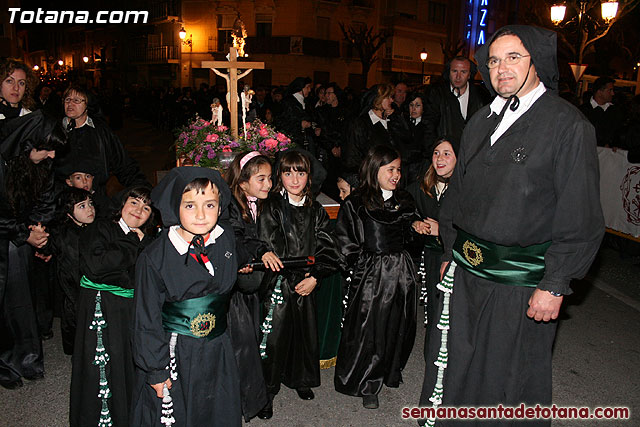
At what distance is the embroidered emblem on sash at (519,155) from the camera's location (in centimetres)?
271

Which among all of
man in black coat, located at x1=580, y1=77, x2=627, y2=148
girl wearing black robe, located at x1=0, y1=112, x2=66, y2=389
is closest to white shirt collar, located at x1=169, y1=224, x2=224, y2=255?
girl wearing black robe, located at x1=0, y1=112, x2=66, y2=389

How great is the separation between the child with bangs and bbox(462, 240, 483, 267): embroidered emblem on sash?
4.05 feet

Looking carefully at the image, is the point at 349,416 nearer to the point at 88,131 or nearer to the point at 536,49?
the point at 536,49

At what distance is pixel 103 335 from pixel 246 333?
944mm

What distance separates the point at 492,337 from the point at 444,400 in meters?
0.54

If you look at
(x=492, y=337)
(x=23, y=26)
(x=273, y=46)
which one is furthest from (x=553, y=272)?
(x=23, y=26)

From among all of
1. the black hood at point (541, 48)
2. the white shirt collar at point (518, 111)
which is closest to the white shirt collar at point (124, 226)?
the white shirt collar at point (518, 111)

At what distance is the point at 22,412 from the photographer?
379cm

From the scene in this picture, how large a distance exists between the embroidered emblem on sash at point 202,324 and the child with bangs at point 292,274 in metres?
0.94

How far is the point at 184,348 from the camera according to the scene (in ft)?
9.49

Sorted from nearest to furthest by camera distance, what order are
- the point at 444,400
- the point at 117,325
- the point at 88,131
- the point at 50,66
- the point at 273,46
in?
the point at 444,400
the point at 117,325
the point at 88,131
the point at 273,46
the point at 50,66

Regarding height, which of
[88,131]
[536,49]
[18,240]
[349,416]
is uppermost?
[536,49]

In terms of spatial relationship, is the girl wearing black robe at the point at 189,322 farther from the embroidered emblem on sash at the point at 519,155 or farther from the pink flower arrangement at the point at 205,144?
the pink flower arrangement at the point at 205,144

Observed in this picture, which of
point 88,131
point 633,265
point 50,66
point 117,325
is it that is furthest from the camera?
point 50,66
